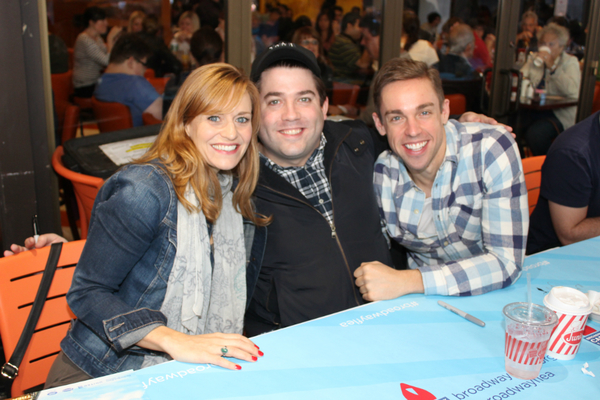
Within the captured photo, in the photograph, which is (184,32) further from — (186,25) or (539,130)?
(539,130)

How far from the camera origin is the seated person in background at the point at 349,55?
390 cm

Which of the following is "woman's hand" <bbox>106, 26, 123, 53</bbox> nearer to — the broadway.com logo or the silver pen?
the silver pen

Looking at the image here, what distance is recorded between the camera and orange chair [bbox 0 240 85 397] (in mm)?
1478

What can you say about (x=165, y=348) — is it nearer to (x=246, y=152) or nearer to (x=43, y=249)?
(x=43, y=249)

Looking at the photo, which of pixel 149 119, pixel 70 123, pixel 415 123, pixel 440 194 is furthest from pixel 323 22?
pixel 440 194

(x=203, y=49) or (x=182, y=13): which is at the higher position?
(x=182, y=13)

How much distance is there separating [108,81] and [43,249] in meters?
1.77

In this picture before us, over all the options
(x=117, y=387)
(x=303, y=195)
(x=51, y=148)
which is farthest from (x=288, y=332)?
(x=51, y=148)

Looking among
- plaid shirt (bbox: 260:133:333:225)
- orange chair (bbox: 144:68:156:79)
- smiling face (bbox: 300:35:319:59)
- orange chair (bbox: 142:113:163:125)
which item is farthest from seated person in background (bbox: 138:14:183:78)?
plaid shirt (bbox: 260:133:333:225)

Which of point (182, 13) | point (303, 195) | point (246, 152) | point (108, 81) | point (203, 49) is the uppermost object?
point (182, 13)

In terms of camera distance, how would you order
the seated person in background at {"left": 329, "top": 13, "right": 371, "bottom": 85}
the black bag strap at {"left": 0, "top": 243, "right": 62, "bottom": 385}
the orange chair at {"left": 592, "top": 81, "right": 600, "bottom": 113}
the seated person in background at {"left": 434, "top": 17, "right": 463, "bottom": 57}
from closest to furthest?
the black bag strap at {"left": 0, "top": 243, "right": 62, "bottom": 385}, the seated person in background at {"left": 329, "top": 13, "right": 371, "bottom": 85}, the seated person in background at {"left": 434, "top": 17, "right": 463, "bottom": 57}, the orange chair at {"left": 592, "top": 81, "right": 600, "bottom": 113}

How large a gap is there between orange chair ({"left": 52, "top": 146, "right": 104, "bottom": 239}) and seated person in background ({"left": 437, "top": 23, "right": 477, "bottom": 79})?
3407 mm

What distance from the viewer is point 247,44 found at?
10.8 ft

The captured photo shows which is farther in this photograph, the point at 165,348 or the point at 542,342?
the point at 165,348
